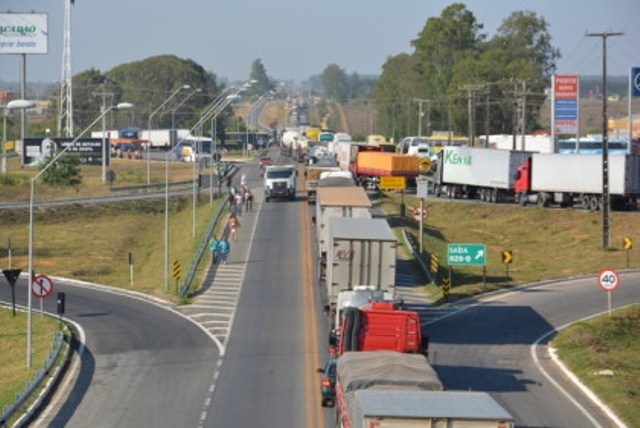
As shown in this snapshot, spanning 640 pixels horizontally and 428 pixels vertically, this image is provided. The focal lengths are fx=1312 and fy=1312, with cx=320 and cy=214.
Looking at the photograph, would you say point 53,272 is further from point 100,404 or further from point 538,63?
point 538,63

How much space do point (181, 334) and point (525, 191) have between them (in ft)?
148

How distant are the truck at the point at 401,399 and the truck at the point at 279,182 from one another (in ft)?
196

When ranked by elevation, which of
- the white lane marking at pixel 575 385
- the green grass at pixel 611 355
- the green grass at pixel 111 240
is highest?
the green grass at pixel 111 240

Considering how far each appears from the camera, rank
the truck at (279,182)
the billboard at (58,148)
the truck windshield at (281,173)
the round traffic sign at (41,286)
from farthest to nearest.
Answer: the billboard at (58,148) → the truck windshield at (281,173) → the truck at (279,182) → the round traffic sign at (41,286)

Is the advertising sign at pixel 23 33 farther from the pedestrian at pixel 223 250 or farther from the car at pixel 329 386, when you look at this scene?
the car at pixel 329 386

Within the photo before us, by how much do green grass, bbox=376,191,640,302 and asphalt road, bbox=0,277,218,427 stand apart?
12.2 meters

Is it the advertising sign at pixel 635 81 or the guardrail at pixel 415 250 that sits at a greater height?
the advertising sign at pixel 635 81

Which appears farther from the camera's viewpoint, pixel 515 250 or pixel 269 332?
pixel 515 250

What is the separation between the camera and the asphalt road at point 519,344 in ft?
109

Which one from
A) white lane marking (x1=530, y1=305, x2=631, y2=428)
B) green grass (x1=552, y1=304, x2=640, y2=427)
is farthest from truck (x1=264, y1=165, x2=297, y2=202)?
white lane marking (x1=530, y1=305, x2=631, y2=428)

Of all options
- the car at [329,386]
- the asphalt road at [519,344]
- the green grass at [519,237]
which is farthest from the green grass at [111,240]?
the car at [329,386]

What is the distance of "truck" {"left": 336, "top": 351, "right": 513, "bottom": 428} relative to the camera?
21484 mm

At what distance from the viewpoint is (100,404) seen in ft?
110

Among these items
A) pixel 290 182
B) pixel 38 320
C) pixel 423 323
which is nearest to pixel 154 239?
pixel 290 182
